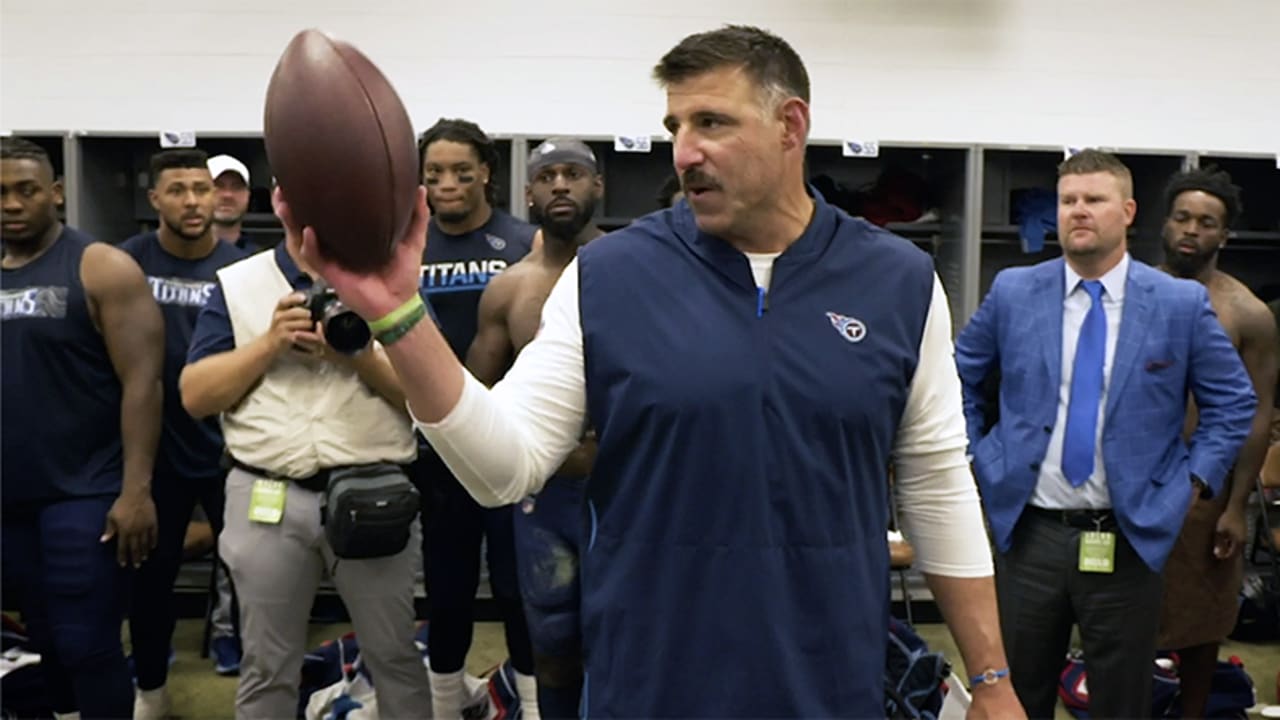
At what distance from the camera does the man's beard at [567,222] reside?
9.48 ft

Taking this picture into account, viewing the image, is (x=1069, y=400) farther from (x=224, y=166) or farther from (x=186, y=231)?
(x=224, y=166)

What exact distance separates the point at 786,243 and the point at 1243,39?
497 cm

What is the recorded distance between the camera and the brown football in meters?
1.08

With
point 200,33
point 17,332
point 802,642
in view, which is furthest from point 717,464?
point 200,33

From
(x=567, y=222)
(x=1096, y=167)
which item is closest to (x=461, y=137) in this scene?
(x=567, y=222)

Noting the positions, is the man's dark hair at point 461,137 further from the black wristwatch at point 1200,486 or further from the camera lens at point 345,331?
the black wristwatch at point 1200,486

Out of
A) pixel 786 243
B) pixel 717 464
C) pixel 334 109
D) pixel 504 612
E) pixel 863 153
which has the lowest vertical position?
pixel 504 612

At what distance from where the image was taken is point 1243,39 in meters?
5.31

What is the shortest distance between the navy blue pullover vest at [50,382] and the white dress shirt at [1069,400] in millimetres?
2384

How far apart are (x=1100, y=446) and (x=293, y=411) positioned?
193cm

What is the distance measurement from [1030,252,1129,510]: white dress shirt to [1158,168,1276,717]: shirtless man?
798 millimetres

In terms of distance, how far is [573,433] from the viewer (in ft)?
4.68

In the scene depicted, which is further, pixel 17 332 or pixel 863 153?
pixel 863 153

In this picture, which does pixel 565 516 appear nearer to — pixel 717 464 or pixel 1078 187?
pixel 717 464
